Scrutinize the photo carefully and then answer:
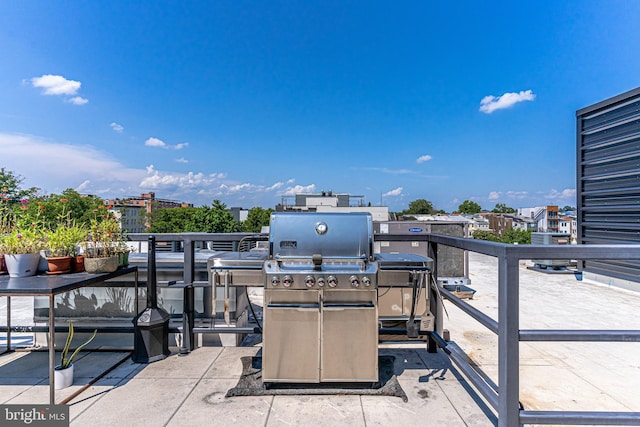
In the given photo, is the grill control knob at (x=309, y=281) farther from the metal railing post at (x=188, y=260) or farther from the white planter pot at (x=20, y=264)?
the white planter pot at (x=20, y=264)

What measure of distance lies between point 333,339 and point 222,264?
3.05ft

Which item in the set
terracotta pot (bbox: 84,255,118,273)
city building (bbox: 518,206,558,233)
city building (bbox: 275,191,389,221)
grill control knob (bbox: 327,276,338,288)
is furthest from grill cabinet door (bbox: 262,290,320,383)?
city building (bbox: 518,206,558,233)

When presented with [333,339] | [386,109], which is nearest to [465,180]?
[386,109]

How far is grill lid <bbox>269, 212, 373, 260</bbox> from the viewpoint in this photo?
6.86ft

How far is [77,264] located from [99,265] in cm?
23

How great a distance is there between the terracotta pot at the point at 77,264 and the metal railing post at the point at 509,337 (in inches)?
110

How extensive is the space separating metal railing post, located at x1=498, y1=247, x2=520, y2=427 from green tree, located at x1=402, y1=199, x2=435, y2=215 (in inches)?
2918

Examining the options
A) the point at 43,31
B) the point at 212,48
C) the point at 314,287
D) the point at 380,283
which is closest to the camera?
the point at 314,287

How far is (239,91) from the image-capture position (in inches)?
1147

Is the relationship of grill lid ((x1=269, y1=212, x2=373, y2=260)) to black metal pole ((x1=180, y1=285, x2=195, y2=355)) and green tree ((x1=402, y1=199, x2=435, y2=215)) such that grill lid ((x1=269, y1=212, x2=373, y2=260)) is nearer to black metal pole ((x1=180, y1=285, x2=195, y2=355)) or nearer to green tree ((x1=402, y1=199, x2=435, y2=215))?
black metal pole ((x1=180, y1=285, x2=195, y2=355))

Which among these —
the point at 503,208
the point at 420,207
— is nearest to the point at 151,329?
the point at 420,207

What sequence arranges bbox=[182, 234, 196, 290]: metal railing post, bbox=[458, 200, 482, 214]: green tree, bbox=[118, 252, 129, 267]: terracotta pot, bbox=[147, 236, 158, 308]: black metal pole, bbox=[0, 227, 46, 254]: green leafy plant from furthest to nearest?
bbox=[458, 200, 482, 214]: green tree, bbox=[182, 234, 196, 290]: metal railing post, bbox=[147, 236, 158, 308]: black metal pole, bbox=[118, 252, 129, 267]: terracotta pot, bbox=[0, 227, 46, 254]: green leafy plant

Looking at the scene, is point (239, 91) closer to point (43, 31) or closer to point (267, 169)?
point (267, 169)

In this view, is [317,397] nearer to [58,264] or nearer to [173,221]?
[58,264]
